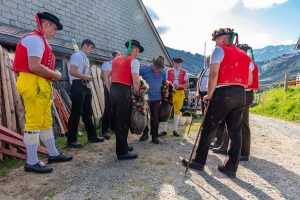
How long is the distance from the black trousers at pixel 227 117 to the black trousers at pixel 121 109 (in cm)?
141

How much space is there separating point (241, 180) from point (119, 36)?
31.8 feet

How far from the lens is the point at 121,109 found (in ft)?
15.2

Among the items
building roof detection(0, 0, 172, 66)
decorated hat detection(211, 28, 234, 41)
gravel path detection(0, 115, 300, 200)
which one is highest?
building roof detection(0, 0, 172, 66)

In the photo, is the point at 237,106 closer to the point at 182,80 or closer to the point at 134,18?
the point at 182,80

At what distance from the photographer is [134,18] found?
1360 cm

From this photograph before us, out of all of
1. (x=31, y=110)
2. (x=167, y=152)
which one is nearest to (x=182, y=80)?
(x=167, y=152)

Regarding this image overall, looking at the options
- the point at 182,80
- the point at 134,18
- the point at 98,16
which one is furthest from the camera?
the point at 134,18

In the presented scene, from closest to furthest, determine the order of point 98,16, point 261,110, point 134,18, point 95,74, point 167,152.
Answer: point 167,152 → point 95,74 → point 98,16 → point 134,18 → point 261,110

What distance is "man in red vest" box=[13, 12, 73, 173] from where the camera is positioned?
149 inches

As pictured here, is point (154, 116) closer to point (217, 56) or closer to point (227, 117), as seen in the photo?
point (227, 117)

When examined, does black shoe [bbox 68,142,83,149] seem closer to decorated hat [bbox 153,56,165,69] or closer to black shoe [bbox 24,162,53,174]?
black shoe [bbox 24,162,53,174]

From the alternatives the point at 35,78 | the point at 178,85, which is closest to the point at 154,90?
the point at 178,85

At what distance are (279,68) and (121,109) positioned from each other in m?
174

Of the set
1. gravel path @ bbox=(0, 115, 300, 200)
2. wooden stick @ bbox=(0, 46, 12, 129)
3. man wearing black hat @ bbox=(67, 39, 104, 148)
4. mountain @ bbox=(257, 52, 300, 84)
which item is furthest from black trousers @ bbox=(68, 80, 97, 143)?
mountain @ bbox=(257, 52, 300, 84)
